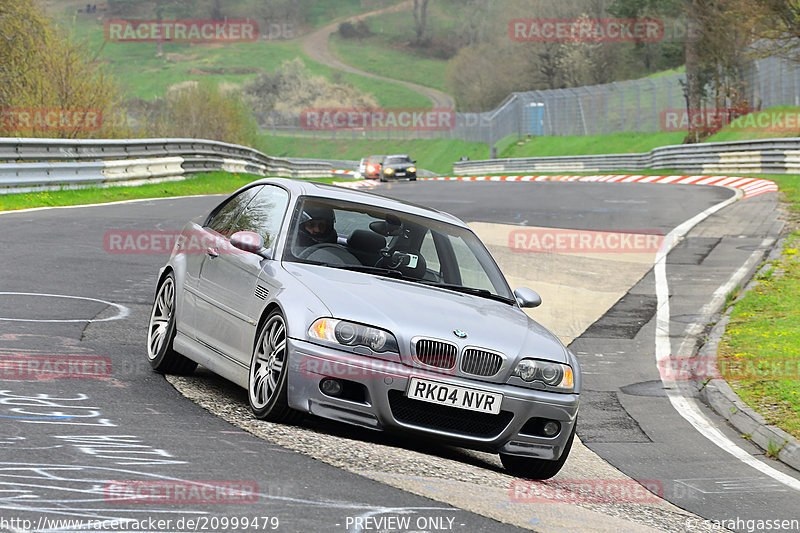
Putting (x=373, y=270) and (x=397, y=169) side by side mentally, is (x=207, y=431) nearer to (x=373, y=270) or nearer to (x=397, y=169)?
(x=373, y=270)

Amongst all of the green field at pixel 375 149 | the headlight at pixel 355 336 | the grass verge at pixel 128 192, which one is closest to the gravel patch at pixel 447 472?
the headlight at pixel 355 336

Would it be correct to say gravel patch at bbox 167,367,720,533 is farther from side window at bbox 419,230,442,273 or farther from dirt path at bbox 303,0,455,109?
dirt path at bbox 303,0,455,109

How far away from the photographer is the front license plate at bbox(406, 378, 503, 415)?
6508 mm

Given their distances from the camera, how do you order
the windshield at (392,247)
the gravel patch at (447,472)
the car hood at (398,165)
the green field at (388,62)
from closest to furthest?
the gravel patch at (447,472) < the windshield at (392,247) < the car hood at (398,165) < the green field at (388,62)

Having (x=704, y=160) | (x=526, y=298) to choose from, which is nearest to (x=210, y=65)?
(x=704, y=160)

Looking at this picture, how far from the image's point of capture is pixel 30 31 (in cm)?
3225

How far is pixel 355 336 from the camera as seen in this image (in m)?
6.56

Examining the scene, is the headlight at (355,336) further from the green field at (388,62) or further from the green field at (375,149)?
the green field at (388,62)

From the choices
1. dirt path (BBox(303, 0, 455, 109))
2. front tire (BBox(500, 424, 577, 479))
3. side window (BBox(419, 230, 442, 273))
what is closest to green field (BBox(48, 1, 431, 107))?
dirt path (BBox(303, 0, 455, 109))

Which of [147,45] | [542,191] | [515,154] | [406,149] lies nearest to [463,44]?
[147,45]

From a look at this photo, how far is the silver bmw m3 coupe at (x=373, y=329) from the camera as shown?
6547 millimetres

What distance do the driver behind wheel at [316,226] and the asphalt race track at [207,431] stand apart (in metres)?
1.22

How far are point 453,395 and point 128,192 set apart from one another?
2090 cm

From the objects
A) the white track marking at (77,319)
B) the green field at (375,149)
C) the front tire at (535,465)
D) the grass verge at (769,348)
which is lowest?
the green field at (375,149)
